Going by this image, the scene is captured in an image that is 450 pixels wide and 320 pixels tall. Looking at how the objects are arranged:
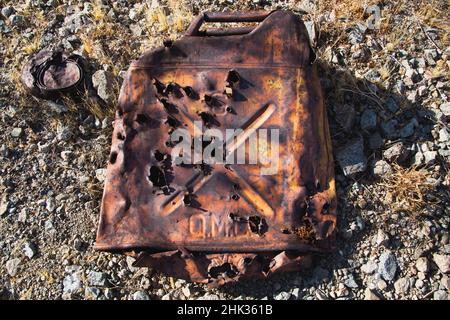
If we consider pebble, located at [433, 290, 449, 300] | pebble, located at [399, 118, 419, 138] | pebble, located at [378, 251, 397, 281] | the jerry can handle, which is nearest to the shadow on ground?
pebble, located at [399, 118, 419, 138]

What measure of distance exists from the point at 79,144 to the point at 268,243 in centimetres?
170

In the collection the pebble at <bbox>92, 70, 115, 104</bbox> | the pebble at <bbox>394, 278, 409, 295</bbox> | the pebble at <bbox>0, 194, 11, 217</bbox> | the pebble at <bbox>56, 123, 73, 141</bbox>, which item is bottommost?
the pebble at <bbox>394, 278, 409, 295</bbox>

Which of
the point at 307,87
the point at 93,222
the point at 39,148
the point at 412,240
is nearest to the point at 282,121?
the point at 307,87

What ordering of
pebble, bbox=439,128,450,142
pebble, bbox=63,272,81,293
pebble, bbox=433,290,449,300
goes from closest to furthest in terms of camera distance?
pebble, bbox=433,290,449,300 < pebble, bbox=63,272,81,293 < pebble, bbox=439,128,450,142

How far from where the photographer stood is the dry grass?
309 centimetres

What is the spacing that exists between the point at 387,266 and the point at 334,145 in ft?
2.95

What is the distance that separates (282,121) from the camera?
307cm

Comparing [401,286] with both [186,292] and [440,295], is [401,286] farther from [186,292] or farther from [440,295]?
[186,292]

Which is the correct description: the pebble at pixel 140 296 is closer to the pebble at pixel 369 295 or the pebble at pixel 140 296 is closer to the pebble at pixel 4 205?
the pebble at pixel 4 205

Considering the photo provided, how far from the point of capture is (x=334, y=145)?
337cm

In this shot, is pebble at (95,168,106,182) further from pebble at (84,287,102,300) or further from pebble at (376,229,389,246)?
pebble at (376,229,389,246)

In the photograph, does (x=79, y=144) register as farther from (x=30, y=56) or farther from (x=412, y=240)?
(x=412, y=240)

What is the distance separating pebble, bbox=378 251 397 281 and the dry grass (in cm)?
32

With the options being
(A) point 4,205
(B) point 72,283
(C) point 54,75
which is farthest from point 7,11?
(B) point 72,283
